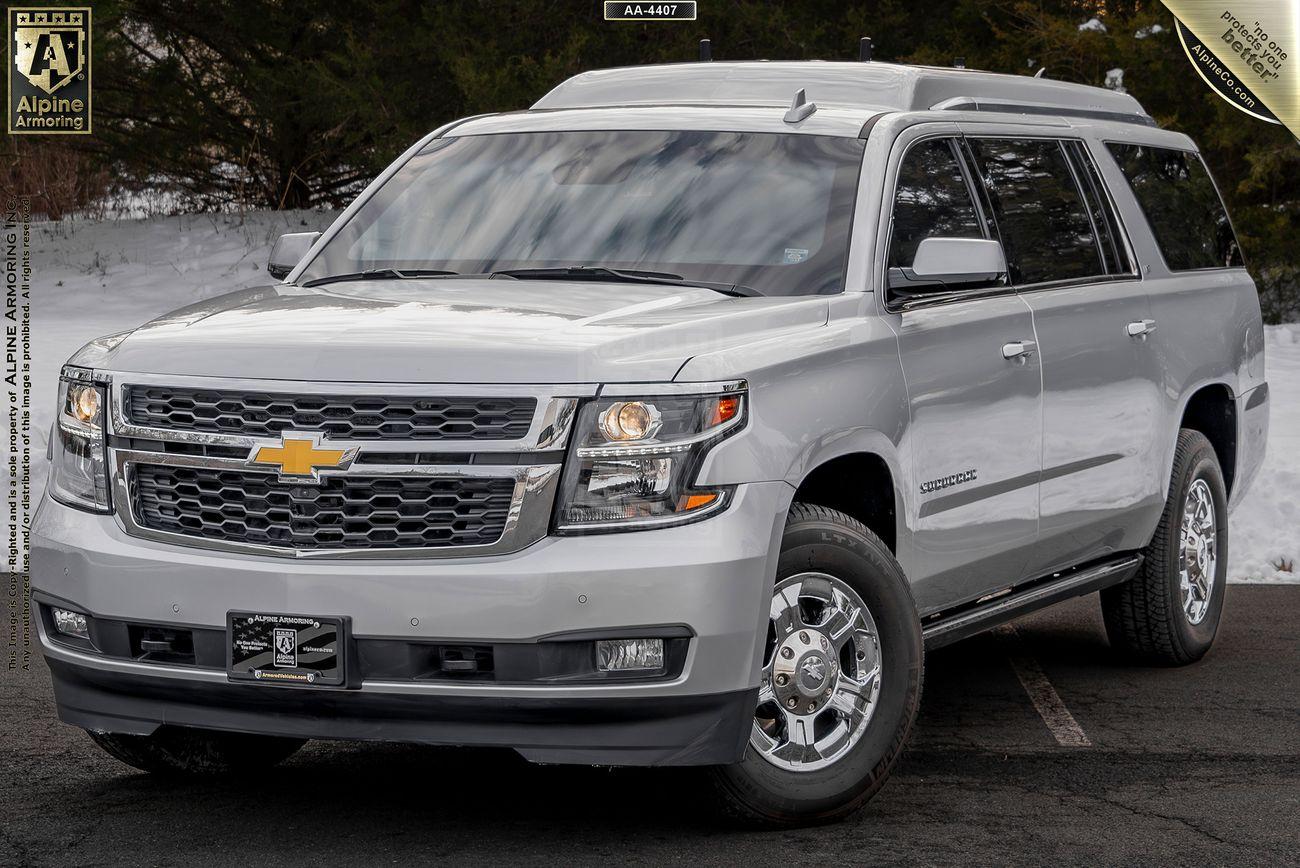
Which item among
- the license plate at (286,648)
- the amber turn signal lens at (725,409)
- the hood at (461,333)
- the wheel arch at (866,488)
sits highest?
the hood at (461,333)

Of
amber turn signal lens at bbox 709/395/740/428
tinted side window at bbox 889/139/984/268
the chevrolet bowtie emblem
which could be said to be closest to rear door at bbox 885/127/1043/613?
tinted side window at bbox 889/139/984/268

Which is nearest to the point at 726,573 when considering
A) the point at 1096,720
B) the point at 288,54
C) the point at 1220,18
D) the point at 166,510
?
the point at 166,510

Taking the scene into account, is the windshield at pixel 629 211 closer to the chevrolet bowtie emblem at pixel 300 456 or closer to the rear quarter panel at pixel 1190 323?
the chevrolet bowtie emblem at pixel 300 456

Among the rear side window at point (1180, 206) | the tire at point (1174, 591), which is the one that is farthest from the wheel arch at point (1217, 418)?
the rear side window at point (1180, 206)

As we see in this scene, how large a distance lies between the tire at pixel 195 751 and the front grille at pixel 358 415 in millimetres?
1167

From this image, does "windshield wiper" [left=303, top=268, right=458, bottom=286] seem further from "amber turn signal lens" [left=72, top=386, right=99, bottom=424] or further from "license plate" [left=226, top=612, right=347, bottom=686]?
"license plate" [left=226, top=612, right=347, bottom=686]

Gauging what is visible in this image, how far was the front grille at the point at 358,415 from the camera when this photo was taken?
15.8 feet

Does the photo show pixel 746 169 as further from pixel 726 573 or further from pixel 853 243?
pixel 726 573

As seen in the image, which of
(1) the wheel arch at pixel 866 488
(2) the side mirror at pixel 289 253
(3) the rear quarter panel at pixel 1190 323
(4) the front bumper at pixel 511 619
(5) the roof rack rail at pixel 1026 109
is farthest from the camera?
(3) the rear quarter panel at pixel 1190 323

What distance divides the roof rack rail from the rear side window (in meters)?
0.20

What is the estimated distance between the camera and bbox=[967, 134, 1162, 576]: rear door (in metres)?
6.71

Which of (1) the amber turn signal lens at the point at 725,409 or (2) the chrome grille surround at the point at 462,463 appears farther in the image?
(1) the amber turn signal lens at the point at 725,409

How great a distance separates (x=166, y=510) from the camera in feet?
16.9

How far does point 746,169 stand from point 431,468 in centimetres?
192
